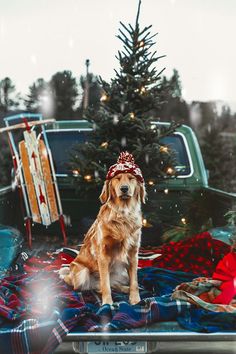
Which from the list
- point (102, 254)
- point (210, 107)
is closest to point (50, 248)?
point (102, 254)

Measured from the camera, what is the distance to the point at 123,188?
170 inches

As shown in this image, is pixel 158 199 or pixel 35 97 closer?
pixel 158 199

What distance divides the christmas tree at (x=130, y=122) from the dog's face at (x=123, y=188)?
282 cm

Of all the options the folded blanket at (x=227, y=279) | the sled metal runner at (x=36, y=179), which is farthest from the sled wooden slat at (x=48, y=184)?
the folded blanket at (x=227, y=279)

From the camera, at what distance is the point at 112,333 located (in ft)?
11.8

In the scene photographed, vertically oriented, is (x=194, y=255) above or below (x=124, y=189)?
below

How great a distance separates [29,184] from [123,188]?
3.81 m

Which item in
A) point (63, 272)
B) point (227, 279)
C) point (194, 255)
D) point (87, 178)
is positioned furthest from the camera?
point (87, 178)

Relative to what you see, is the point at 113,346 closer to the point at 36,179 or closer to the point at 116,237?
the point at 116,237

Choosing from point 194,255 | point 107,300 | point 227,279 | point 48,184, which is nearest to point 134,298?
point 107,300

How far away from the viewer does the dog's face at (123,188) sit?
432cm

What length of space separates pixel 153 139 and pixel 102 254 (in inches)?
126

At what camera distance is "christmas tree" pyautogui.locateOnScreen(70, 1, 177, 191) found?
24.1 ft

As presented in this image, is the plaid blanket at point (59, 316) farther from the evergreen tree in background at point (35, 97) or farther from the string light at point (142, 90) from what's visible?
the evergreen tree in background at point (35, 97)
